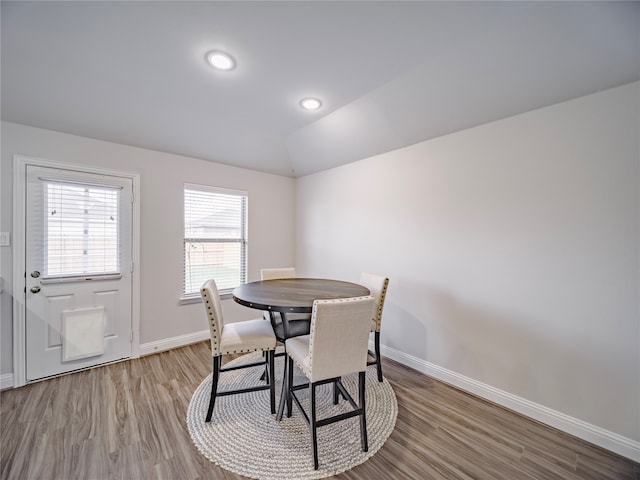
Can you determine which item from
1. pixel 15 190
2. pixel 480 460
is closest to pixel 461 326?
pixel 480 460

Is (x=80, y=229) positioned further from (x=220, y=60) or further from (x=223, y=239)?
(x=220, y=60)

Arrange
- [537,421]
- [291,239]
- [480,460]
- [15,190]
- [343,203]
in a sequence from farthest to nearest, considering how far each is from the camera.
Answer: [291,239] → [343,203] → [15,190] → [537,421] → [480,460]

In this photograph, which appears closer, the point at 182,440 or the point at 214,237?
the point at 182,440

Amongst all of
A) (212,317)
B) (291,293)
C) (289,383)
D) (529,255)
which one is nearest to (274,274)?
(291,293)

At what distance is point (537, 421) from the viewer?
78.5 inches

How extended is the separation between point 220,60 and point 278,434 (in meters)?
2.75

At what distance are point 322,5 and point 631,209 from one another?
7.57ft

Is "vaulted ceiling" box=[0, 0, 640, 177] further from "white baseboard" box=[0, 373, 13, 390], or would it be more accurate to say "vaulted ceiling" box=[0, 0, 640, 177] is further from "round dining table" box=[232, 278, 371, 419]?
"white baseboard" box=[0, 373, 13, 390]

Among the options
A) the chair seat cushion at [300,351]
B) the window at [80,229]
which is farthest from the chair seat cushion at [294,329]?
the window at [80,229]

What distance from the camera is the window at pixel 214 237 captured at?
341 cm

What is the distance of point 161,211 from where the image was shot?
314 cm

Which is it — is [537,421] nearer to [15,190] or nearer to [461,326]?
[461,326]

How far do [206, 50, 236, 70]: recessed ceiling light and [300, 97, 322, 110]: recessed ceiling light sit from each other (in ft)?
2.33

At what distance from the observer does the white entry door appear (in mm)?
2455
